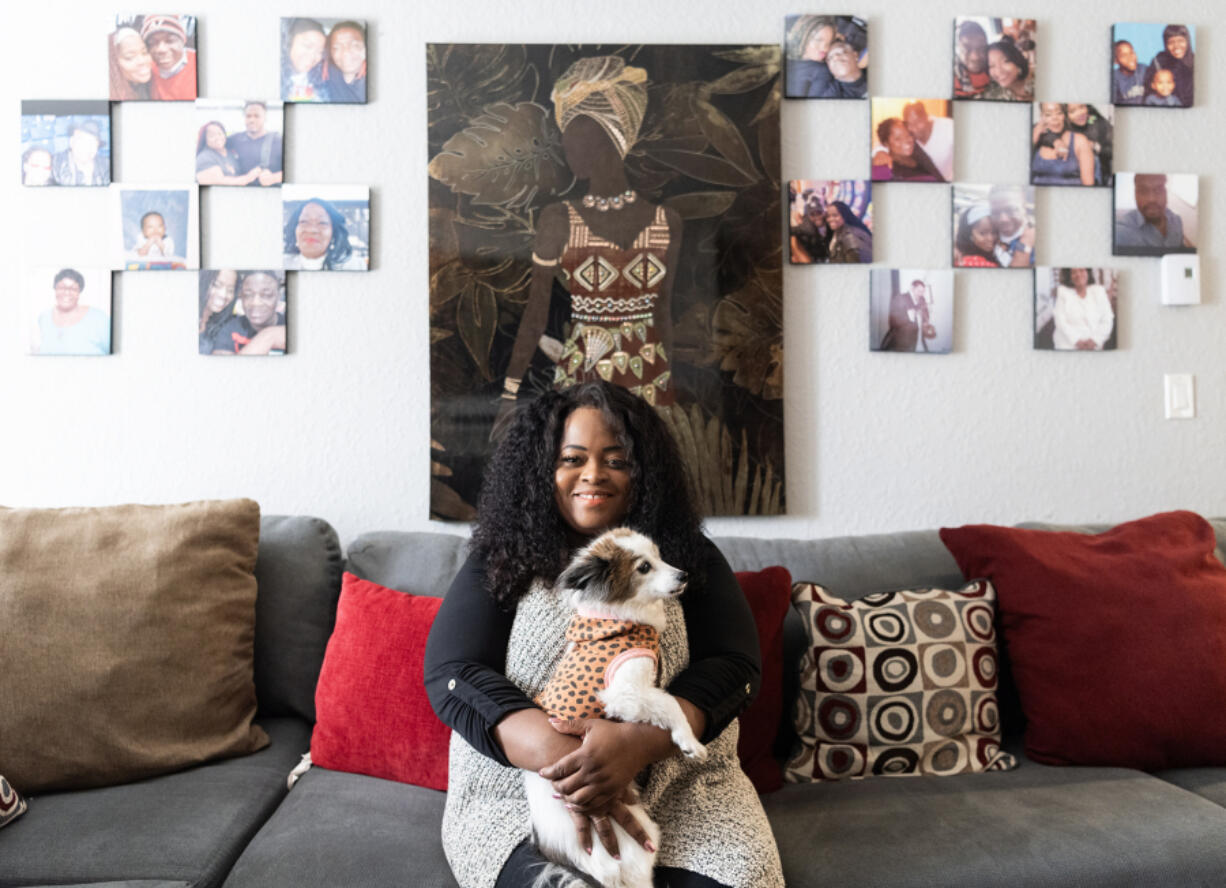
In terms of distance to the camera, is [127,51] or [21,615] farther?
[127,51]

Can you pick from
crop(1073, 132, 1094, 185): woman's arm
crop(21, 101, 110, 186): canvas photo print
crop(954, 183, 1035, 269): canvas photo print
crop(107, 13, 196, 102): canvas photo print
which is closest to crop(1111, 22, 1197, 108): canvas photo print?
crop(1073, 132, 1094, 185): woman's arm

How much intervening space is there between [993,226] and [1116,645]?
Result: 1103 mm

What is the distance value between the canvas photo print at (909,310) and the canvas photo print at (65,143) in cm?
199

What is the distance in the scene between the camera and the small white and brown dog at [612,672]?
1.17 m

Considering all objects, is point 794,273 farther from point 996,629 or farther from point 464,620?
point 464,620

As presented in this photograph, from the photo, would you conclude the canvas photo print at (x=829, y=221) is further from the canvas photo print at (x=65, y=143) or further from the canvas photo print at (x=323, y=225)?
the canvas photo print at (x=65, y=143)

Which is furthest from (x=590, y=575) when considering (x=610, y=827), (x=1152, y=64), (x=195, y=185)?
(x=1152, y=64)

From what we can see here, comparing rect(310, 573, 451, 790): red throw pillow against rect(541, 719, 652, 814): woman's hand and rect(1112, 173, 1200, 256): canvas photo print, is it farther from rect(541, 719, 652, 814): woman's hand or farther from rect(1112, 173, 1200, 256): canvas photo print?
rect(1112, 173, 1200, 256): canvas photo print

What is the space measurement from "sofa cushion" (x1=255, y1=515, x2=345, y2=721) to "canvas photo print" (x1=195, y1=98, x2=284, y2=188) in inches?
36.9

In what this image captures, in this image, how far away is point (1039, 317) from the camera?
2172mm

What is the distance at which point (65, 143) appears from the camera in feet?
6.68

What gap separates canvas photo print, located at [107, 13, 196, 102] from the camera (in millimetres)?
2037

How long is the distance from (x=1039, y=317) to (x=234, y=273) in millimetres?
2103

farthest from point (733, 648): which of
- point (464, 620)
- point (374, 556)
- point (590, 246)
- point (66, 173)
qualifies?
point (66, 173)
